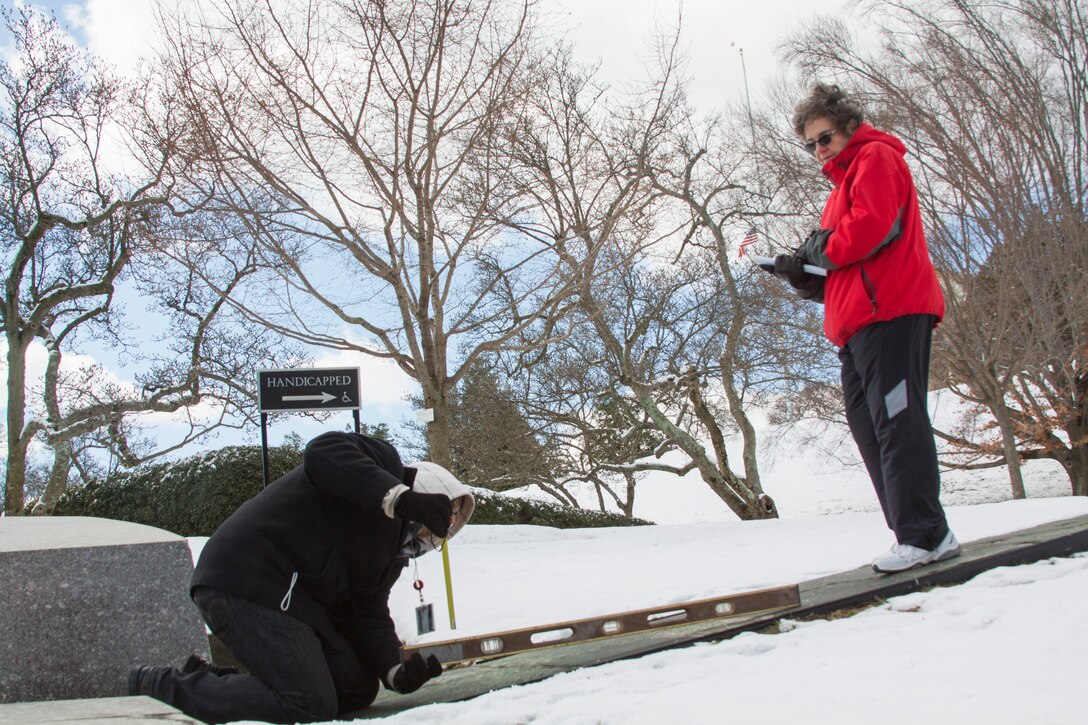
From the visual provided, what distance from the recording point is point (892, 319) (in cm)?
329

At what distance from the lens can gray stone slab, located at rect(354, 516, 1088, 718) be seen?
2.73 m

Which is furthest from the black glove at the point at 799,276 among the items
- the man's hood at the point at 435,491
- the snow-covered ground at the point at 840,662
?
the man's hood at the point at 435,491

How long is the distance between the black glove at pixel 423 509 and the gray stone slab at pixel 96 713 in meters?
0.82

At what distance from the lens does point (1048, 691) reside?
172 centimetres

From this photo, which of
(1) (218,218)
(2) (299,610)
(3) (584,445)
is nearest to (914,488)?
(2) (299,610)

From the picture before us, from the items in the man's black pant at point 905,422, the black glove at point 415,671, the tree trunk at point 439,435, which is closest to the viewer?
the black glove at point 415,671

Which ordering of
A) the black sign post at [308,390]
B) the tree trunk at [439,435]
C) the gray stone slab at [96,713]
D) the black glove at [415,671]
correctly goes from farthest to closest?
the tree trunk at [439,435]
the black sign post at [308,390]
the black glove at [415,671]
the gray stone slab at [96,713]

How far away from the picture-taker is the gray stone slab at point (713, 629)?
273cm

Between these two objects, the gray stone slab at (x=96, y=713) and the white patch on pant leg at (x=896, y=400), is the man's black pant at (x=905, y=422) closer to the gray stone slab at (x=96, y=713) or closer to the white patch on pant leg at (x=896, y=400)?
the white patch on pant leg at (x=896, y=400)

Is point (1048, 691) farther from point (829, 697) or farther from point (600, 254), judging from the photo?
point (600, 254)

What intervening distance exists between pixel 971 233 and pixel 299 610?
1218cm

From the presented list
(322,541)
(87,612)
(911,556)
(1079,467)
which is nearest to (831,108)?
(911,556)

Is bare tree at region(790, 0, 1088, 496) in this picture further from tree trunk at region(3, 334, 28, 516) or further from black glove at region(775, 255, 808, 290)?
tree trunk at region(3, 334, 28, 516)

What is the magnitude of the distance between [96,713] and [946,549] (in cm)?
305
